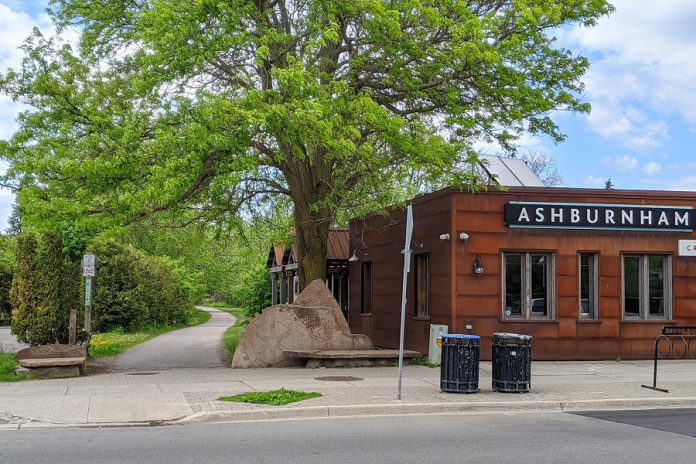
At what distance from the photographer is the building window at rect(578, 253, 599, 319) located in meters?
18.4

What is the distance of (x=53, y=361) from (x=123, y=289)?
1901 cm

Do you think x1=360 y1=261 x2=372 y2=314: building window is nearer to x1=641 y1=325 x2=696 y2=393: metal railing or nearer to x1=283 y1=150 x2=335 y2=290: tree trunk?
x1=283 y1=150 x2=335 y2=290: tree trunk

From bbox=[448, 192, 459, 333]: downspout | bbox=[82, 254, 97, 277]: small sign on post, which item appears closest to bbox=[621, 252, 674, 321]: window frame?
bbox=[448, 192, 459, 333]: downspout

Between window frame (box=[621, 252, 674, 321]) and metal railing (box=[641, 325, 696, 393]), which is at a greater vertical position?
window frame (box=[621, 252, 674, 321])

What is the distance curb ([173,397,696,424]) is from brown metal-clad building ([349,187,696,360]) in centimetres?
575

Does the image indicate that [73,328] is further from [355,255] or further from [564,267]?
[564,267]

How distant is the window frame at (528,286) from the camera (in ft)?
59.3

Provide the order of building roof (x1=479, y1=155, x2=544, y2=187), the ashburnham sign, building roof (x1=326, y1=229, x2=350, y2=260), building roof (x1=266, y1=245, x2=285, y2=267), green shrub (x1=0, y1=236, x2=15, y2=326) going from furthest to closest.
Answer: green shrub (x1=0, y1=236, x2=15, y2=326), building roof (x1=266, y1=245, x2=285, y2=267), building roof (x1=326, y1=229, x2=350, y2=260), building roof (x1=479, y1=155, x2=544, y2=187), the ashburnham sign

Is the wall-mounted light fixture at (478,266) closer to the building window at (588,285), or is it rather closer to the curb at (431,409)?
the building window at (588,285)

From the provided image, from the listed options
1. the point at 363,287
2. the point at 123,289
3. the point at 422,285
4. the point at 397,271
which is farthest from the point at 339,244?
the point at 123,289

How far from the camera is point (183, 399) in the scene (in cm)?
1200

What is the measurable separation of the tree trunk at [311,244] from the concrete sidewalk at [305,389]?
3.28 m

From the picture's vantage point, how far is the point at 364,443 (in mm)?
8812

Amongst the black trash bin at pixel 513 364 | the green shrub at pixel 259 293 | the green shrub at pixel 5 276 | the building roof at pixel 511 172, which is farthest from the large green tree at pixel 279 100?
the green shrub at pixel 5 276
